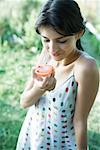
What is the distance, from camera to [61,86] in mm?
1260

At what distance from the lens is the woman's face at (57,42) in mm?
1214

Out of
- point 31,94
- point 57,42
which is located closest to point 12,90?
point 31,94

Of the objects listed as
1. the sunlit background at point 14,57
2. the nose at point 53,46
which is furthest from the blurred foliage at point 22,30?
the nose at point 53,46

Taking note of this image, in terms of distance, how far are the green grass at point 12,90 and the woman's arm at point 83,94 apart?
0.78 meters

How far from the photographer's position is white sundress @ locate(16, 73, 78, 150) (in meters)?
1.25

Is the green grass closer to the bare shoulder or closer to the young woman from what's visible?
the young woman

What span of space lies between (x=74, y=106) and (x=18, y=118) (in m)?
0.79

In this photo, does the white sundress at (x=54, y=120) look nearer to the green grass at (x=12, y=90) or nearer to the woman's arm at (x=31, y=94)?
the woman's arm at (x=31, y=94)

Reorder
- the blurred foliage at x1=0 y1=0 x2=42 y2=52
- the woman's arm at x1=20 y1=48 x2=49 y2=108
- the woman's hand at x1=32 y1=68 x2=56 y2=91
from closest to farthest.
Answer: the woman's hand at x1=32 y1=68 x2=56 y2=91, the woman's arm at x1=20 y1=48 x2=49 y2=108, the blurred foliage at x1=0 y1=0 x2=42 y2=52

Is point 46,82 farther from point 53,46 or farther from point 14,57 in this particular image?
point 14,57

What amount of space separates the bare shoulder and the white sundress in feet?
0.08

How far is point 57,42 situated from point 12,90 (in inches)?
33.0

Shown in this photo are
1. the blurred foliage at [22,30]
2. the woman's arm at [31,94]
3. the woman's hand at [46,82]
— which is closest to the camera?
the woman's hand at [46,82]

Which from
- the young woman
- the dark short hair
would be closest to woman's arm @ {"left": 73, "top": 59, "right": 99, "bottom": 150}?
the young woman
